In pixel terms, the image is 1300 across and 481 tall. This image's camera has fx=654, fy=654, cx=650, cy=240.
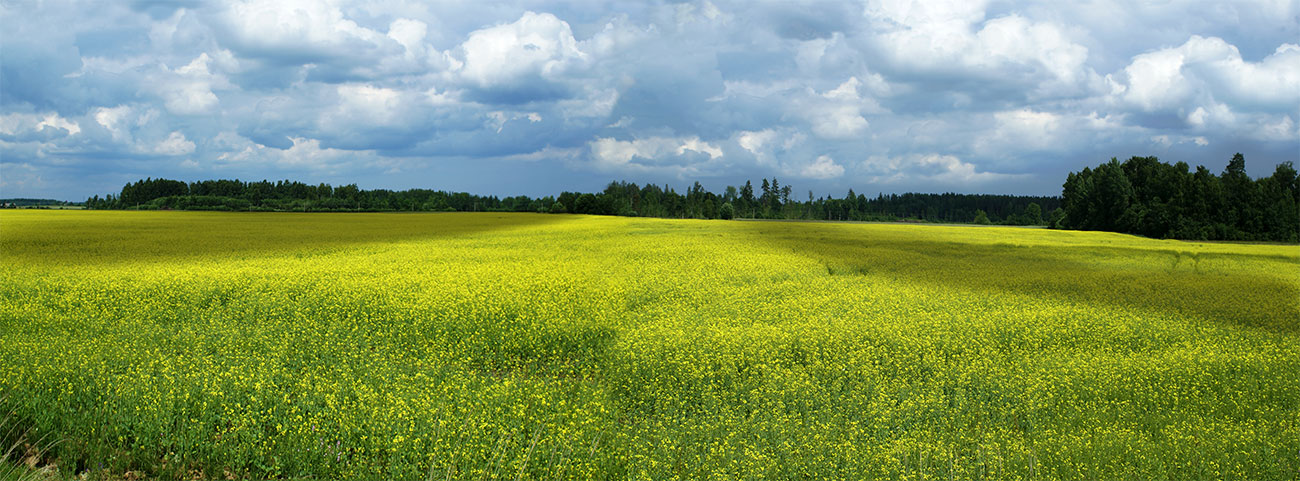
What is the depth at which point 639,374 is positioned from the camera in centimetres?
1059

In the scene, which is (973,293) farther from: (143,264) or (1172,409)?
(143,264)

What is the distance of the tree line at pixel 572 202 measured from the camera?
266 ft

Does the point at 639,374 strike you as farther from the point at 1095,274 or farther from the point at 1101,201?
the point at 1101,201

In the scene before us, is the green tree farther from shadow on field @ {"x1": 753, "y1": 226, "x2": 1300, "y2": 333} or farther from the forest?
shadow on field @ {"x1": 753, "y1": 226, "x2": 1300, "y2": 333}

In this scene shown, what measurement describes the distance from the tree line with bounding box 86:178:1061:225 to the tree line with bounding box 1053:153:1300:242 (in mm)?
66922

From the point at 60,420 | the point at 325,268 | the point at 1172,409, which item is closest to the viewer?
the point at 60,420

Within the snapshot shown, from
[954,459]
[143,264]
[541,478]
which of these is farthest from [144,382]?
[143,264]

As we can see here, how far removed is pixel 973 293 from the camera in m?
18.9

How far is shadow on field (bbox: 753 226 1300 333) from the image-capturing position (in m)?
17.5

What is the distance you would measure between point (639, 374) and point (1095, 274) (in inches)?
848

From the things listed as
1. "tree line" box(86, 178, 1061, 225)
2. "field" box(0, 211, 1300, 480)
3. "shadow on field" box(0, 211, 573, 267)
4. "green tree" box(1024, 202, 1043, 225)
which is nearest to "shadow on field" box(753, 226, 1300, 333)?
"field" box(0, 211, 1300, 480)

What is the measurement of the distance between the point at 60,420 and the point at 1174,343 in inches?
739

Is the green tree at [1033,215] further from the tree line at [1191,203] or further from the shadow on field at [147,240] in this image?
the shadow on field at [147,240]

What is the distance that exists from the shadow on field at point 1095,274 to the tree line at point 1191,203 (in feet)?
123
